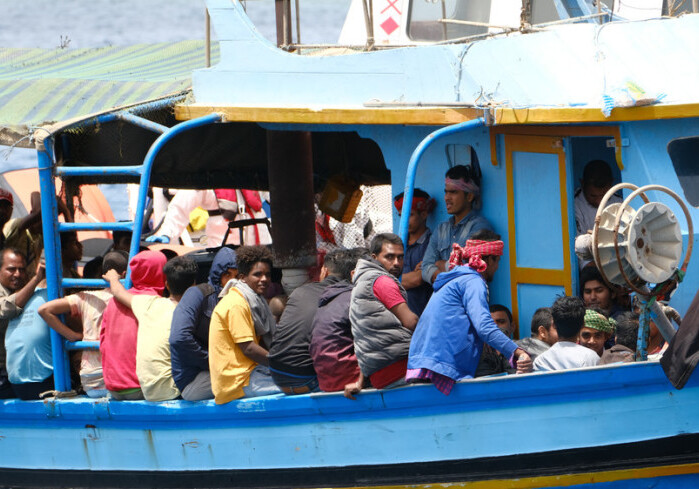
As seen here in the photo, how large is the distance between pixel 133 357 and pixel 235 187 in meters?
3.16

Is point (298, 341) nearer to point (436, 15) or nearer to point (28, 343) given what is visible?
point (28, 343)

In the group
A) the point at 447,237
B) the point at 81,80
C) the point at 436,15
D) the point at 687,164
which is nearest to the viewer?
the point at 687,164

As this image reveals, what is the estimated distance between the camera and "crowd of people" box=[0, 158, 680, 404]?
5.76 metres

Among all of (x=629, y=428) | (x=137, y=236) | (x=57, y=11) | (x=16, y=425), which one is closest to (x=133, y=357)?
(x=137, y=236)

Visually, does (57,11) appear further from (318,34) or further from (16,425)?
(16,425)

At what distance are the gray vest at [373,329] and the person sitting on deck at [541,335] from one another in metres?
0.66

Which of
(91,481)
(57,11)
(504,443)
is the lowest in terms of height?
(91,481)

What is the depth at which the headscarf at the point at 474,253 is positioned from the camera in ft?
19.0

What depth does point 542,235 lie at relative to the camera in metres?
6.39

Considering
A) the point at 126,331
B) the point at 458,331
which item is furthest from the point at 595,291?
the point at 126,331

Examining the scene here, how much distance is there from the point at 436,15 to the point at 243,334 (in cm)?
260

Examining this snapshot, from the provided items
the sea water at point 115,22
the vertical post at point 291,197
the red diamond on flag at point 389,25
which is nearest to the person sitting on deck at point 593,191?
the red diamond on flag at point 389,25

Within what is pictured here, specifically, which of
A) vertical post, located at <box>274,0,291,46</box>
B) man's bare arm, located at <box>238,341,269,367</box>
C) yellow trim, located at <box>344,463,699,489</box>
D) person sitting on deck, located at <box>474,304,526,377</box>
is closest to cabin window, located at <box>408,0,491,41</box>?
vertical post, located at <box>274,0,291,46</box>

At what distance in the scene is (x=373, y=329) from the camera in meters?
5.87
